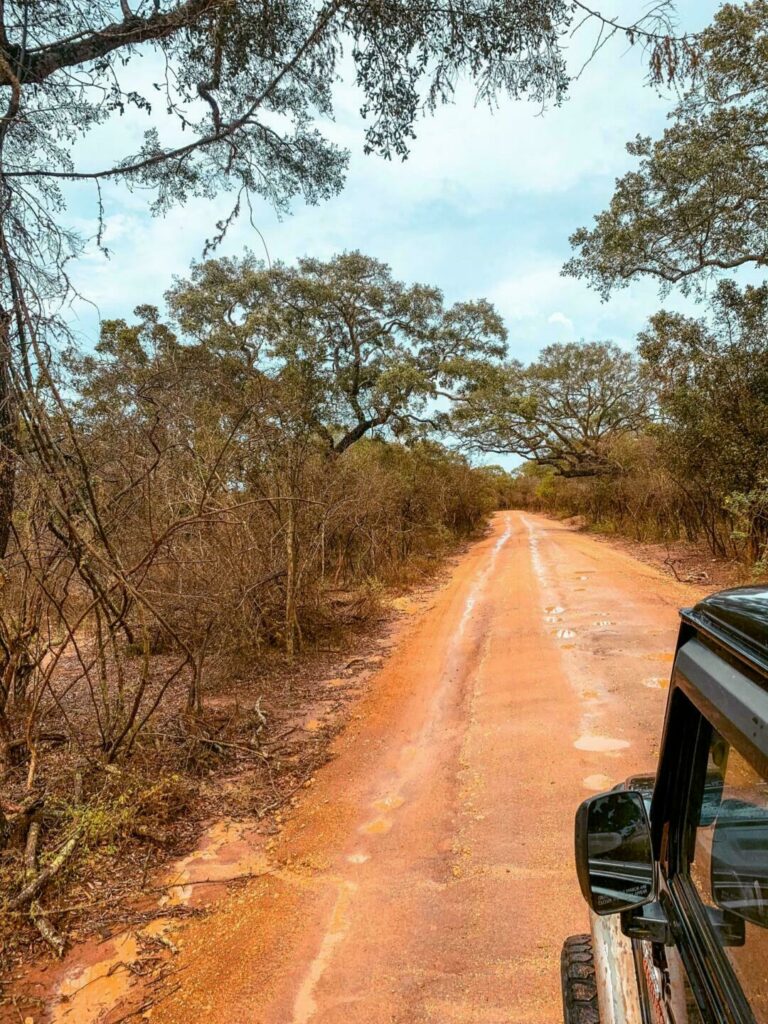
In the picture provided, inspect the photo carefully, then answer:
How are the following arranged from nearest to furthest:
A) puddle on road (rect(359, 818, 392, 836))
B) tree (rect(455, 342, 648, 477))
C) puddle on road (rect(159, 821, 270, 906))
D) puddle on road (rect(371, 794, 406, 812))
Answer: puddle on road (rect(159, 821, 270, 906)) → puddle on road (rect(359, 818, 392, 836)) → puddle on road (rect(371, 794, 406, 812)) → tree (rect(455, 342, 648, 477))

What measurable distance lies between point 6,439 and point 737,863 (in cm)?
386

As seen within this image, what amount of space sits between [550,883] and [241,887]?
5.38ft

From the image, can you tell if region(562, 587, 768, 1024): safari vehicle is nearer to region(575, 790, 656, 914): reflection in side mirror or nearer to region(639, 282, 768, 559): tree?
region(575, 790, 656, 914): reflection in side mirror

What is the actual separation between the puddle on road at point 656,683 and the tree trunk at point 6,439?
17.5 feet

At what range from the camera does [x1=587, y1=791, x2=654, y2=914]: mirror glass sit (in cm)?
116

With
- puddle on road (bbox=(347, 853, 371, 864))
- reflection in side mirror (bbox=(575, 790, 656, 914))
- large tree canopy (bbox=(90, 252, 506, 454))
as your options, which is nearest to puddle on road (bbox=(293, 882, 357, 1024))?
puddle on road (bbox=(347, 853, 371, 864))

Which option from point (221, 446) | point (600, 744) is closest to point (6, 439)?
point (221, 446)

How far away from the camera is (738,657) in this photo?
3.02ft

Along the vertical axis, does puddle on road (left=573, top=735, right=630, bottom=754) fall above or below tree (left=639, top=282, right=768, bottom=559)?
below

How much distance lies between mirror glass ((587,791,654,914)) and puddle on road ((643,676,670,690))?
15.0 ft

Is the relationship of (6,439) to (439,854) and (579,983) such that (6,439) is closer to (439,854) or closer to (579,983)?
(439,854)

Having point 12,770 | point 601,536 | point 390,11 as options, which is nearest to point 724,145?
point 390,11

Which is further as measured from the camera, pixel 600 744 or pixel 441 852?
pixel 600 744

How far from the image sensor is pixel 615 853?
47.8 inches
